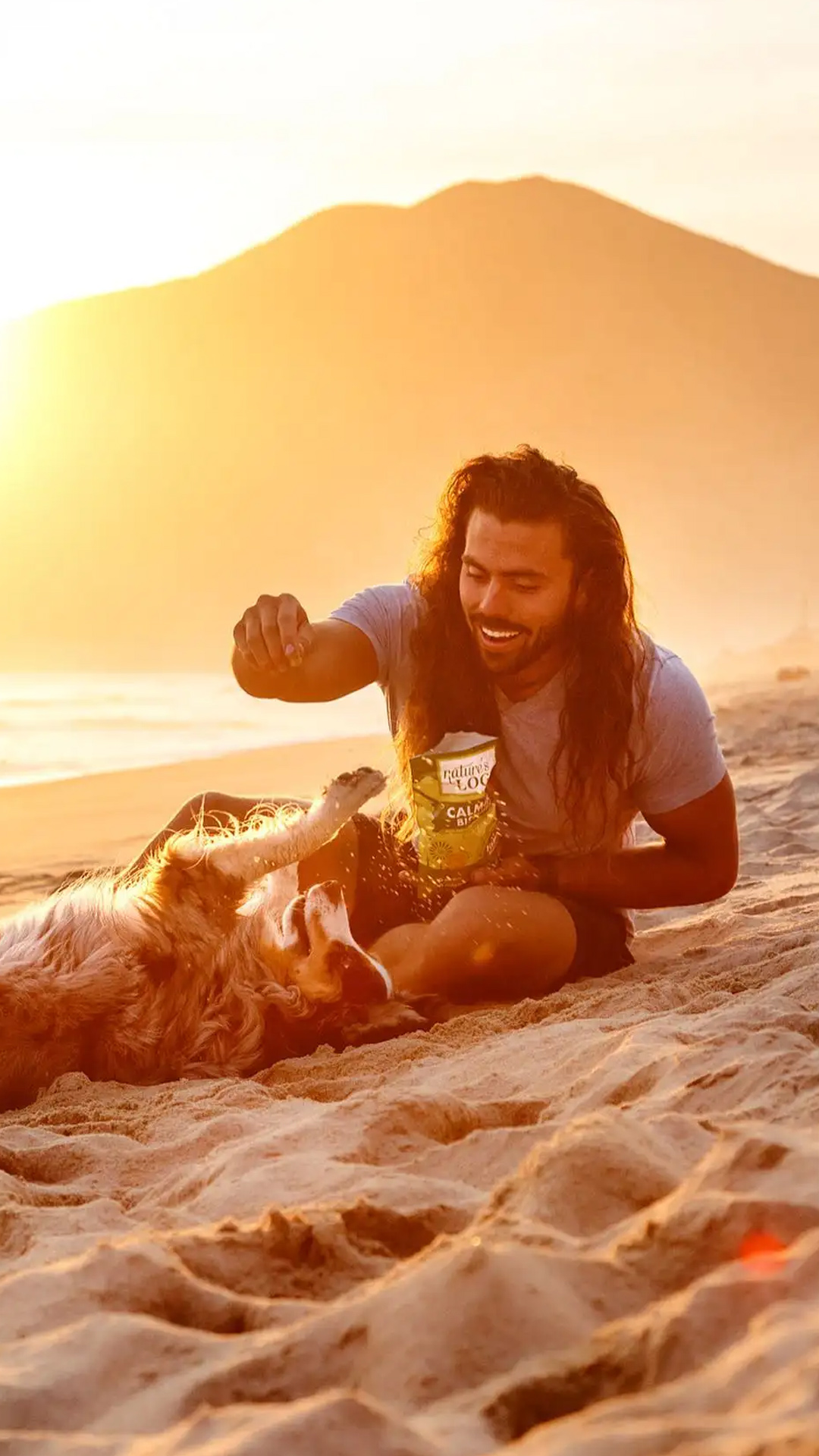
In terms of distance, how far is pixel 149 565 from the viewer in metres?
30.1

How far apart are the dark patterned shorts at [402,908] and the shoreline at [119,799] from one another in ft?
5.87

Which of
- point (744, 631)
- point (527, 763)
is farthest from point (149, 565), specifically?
point (527, 763)

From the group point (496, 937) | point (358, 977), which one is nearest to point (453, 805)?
point (496, 937)

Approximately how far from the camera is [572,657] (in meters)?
4.55

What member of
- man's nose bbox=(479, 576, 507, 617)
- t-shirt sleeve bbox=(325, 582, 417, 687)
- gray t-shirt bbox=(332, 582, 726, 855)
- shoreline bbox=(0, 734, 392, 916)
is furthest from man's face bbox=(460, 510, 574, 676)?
shoreline bbox=(0, 734, 392, 916)

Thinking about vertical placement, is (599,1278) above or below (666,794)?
below

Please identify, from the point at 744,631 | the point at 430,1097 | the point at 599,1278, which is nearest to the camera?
the point at 599,1278

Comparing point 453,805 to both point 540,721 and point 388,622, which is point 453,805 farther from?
point 388,622

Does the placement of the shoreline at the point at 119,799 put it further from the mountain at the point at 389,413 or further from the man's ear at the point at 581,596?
the mountain at the point at 389,413

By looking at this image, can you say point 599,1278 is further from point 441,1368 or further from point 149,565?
point 149,565

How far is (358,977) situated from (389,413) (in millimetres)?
38677

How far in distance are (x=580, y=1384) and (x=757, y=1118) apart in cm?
92

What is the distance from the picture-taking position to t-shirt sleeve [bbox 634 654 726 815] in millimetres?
4473

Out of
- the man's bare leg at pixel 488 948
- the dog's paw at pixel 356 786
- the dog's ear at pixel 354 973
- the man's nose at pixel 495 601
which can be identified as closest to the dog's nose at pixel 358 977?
the dog's ear at pixel 354 973
